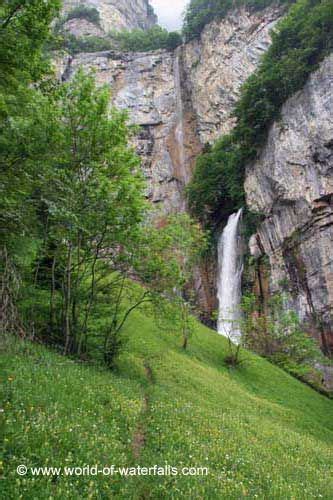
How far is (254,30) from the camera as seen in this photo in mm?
52906

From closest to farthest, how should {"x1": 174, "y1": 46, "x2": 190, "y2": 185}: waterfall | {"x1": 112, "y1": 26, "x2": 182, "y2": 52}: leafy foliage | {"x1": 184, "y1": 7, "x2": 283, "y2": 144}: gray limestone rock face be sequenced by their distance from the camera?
{"x1": 184, "y1": 7, "x2": 283, "y2": 144}: gray limestone rock face
{"x1": 174, "y1": 46, "x2": 190, "y2": 185}: waterfall
{"x1": 112, "y1": 26, "x2": 182, "y2": 52}: leafy foliage

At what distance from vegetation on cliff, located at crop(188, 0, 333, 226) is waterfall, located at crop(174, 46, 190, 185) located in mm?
10489

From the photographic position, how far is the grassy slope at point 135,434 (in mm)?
4645

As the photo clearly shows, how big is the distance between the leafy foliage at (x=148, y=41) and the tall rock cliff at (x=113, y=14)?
15679 mm

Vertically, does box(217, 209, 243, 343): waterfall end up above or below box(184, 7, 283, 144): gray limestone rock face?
below

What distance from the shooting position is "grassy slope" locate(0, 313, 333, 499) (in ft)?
15.2

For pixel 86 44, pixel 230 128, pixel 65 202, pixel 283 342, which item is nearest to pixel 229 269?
pixel 283 342

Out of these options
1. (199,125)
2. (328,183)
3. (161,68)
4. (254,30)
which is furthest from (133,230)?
(161,68)

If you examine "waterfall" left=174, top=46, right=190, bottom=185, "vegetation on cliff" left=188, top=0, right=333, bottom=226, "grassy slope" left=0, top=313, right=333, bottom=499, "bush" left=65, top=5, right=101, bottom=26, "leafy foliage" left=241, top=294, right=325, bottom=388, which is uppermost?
"bush" left=65, top=5, right=101, bottom=26

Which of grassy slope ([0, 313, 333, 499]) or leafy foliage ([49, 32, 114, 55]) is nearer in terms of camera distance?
grassy slope ([0, 313, 333, 499])

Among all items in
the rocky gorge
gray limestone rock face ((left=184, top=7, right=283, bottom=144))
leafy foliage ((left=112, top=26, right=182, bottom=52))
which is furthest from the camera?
leafy foliage ((left=112, top=26, right=182, bottom=52))

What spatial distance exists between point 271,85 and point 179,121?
26.0 meters

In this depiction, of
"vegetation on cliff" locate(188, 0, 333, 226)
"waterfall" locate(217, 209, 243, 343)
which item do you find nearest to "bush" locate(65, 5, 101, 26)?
"vegetation on cliff" locate(188, 0, 333, 226)

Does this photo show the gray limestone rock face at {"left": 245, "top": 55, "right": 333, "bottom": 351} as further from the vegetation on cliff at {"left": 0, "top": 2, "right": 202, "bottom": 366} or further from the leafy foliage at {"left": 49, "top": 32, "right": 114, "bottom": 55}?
the leafy foliage at {"left": 49, "top": 32, "right": 114, "bottom": 55}
